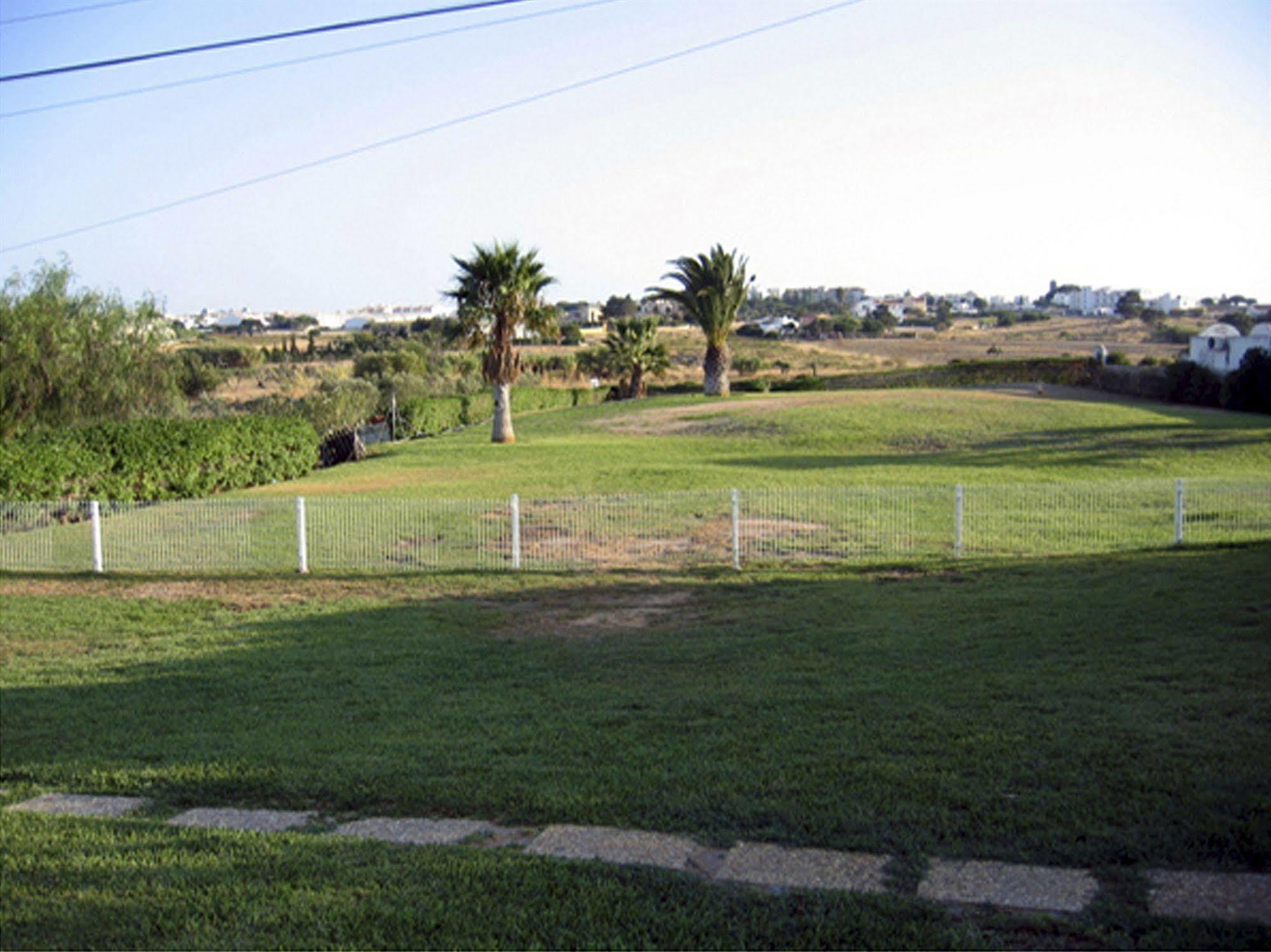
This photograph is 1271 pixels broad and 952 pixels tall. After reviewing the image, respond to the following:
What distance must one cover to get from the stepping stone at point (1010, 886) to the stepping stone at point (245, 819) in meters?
3.48

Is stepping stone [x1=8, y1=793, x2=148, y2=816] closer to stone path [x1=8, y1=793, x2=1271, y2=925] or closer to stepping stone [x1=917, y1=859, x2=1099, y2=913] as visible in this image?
stone path [x1=8, y1=793, x2=1271, y2=925]

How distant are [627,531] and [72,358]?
64.6 ft

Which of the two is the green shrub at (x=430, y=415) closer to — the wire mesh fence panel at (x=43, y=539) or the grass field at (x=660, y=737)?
the wire mesh fence panel at (x=43, y=539)

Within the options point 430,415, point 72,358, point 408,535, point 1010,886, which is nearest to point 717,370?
point 430,415

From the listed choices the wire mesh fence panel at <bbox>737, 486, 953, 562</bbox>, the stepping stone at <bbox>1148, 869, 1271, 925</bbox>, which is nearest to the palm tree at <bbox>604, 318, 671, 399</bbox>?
the wire mesh fence panel at <bbox>737, 486, 953, 562</bbox>

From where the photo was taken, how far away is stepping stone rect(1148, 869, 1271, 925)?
4.71 metres

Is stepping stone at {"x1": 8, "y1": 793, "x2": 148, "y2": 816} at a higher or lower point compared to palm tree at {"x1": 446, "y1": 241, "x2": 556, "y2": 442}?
lower

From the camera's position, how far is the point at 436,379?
61.0 meters

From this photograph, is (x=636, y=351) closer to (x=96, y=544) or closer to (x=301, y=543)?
(x=301, y=543)

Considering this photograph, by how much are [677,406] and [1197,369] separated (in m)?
21.3

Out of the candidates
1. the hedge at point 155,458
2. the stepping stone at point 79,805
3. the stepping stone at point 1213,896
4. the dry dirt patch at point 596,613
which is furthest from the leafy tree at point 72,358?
the stepping stone at point 1213,896

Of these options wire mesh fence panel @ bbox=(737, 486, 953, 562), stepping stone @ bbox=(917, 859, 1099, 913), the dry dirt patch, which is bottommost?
the dry dirt patch

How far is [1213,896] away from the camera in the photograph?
4.91m

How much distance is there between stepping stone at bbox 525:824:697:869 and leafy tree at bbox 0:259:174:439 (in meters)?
29.1
